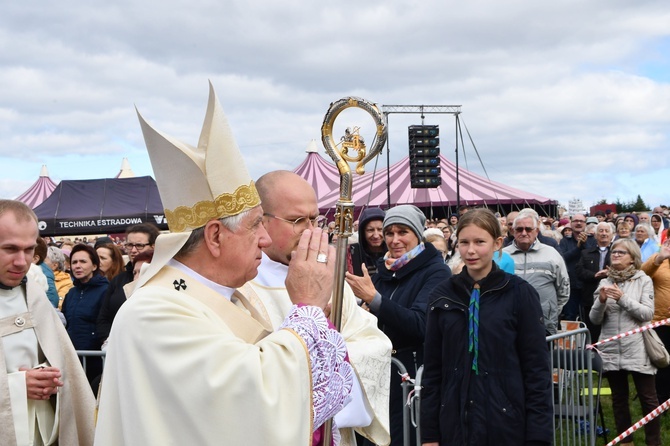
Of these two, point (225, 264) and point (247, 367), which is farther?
point (225, 264)

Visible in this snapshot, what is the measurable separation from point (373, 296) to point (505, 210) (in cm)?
2216

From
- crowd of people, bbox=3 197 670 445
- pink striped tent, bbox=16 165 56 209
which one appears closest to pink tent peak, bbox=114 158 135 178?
pink striped tent, bbox=16 165 56 209

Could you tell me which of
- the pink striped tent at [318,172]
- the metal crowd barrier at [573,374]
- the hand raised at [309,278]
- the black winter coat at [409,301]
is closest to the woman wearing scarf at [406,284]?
the black winter coat at [409,301]

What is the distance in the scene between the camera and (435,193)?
2458 centimetres

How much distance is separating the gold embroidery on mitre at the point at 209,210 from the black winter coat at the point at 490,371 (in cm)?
203

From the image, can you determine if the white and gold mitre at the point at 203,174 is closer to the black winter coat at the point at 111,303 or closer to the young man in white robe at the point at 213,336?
the young man in white robe at the point at 213,336

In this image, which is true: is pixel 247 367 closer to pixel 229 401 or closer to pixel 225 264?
pixel 229 401

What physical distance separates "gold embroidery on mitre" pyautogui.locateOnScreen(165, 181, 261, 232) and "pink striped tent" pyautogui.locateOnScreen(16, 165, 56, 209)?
114 ft

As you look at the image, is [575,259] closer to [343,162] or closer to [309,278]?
[343,162]

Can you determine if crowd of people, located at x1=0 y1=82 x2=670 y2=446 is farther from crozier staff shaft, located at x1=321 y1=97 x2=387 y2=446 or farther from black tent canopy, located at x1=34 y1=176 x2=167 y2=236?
black tent canopy, located at x1=34 y1=176 x2=167 y2=236

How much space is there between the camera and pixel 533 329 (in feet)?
12.9

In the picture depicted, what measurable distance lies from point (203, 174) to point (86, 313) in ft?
15.5

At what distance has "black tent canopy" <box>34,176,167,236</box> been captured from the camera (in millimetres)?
18844

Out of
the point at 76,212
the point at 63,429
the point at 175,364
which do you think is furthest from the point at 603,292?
the point at 76,212
